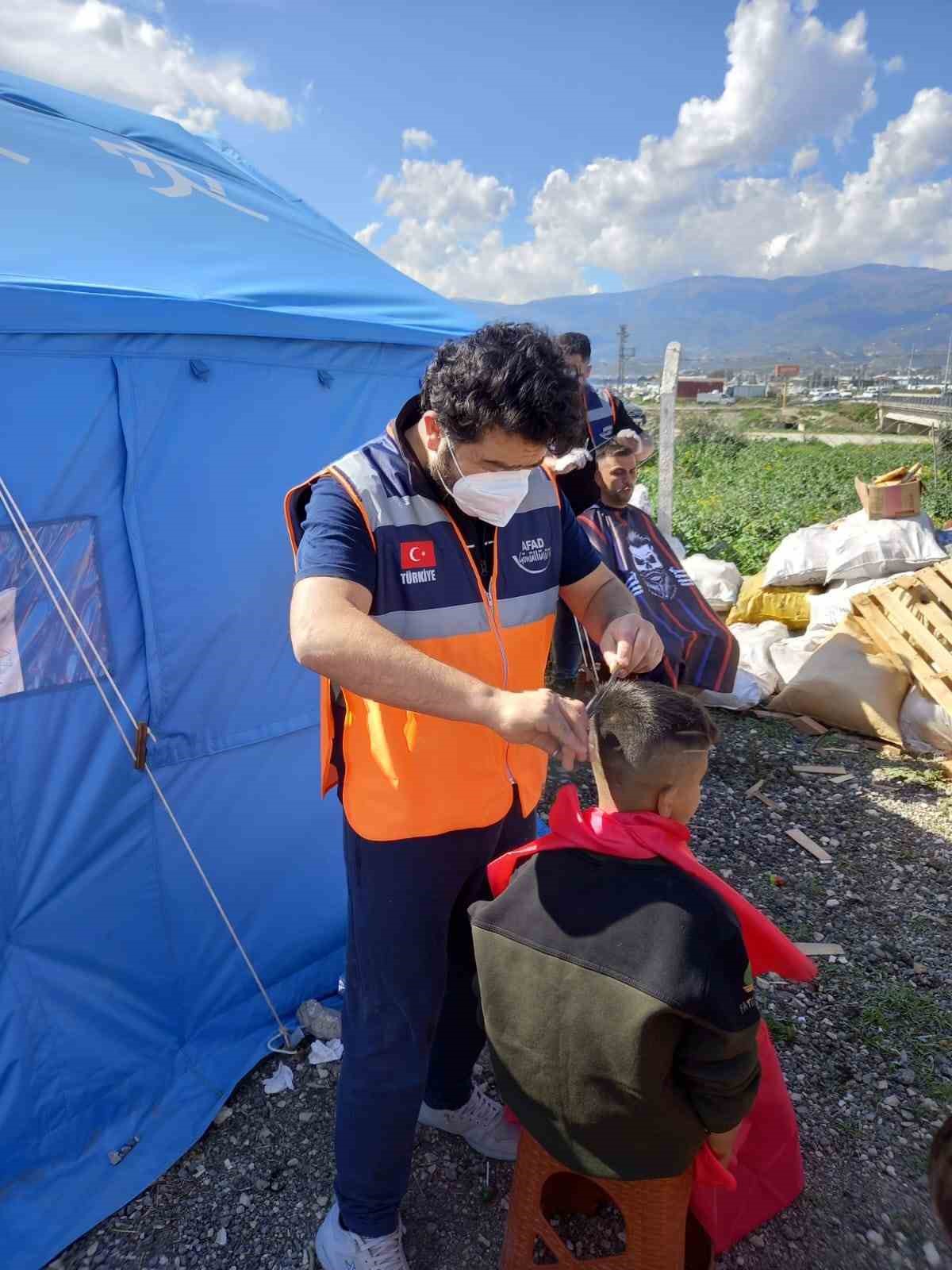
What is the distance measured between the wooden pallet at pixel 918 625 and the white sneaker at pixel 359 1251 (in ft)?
13.9

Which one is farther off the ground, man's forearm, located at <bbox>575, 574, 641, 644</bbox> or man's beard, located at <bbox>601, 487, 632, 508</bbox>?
man's forearm, located at <bbox>575, 574, 641, 644</bbox>

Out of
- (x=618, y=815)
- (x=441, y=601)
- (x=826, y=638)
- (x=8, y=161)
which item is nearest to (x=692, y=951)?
(x=618, y=815)

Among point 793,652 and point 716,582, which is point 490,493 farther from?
point 716,582

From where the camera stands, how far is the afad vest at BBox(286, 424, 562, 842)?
1.67 meters

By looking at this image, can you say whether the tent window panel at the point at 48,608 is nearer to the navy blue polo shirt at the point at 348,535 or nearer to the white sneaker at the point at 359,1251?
the navy blue polo shirt at the point at 348,535

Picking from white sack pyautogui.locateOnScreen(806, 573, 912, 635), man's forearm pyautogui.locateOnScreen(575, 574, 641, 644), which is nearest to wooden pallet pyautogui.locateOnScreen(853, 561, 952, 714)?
white sack pyautogui.locateOnScreen(806, 573, 912, 635)

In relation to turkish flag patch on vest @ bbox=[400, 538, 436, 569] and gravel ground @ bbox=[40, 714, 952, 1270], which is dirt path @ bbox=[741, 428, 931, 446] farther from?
turkish flag patch on vest @ bbox=[400, 538, 436, 569]

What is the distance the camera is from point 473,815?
181 centimetres

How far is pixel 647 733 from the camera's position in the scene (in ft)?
5.20

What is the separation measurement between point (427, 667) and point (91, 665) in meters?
1.34

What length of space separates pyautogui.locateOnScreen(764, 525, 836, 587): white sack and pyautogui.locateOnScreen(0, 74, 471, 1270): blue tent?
177 inches

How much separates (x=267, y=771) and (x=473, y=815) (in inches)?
45.4

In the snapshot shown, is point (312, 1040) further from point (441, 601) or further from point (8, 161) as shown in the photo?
point (8, 161)

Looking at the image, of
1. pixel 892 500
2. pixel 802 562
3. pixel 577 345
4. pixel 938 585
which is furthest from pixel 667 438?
pixel 938 585
